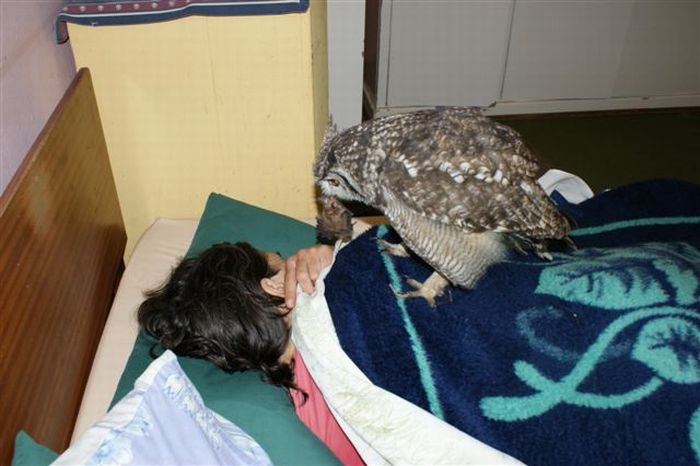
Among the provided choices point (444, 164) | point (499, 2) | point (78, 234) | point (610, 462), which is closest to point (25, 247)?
point (78, 234)

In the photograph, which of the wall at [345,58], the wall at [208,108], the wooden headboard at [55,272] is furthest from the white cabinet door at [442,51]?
the wooden headboard at [55,272]

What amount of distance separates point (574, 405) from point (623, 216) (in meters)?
0.95

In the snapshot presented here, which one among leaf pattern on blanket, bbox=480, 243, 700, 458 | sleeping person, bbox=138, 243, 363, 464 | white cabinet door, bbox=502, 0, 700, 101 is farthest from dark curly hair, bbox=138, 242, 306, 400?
white cabinet door, bbox=502, 0, 700, 101

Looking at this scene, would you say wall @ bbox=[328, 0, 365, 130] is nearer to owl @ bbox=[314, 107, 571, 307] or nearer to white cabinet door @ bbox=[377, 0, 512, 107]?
white cabinet door @ bbox=[377, 0, 512, 107]

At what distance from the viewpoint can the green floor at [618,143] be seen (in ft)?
11.3

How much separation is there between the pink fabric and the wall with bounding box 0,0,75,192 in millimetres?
813

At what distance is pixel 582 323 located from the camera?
1103 mm

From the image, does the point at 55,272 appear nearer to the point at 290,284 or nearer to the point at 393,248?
the point at 290,284

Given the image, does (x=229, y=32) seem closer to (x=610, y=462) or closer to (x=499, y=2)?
(x=610, y=462)

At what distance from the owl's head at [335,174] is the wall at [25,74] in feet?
2.38

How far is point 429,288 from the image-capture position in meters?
1.28

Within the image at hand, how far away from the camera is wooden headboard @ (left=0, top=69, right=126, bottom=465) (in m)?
1.09

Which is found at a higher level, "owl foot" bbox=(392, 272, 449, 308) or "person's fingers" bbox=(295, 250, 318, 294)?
"owl foot" bbox=(392, 272, 449, 308)

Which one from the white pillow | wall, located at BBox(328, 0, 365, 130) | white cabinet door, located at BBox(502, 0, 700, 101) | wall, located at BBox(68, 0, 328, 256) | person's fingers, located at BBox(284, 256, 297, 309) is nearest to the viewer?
the white pillow
